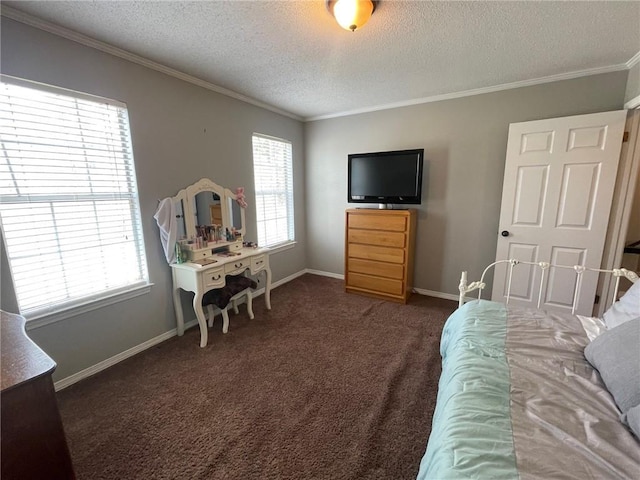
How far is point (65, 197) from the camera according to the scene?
1861 mm

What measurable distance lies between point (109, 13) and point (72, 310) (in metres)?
1.94

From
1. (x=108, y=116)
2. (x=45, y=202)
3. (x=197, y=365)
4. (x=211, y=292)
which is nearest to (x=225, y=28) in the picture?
(x=108, y=116)

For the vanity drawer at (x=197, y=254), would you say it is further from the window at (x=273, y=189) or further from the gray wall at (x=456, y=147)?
the gray wall at (x=456, y=147)

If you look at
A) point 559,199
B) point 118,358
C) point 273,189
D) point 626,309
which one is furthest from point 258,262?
point 559,199

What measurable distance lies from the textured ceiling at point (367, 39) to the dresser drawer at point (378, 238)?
5.23 feet

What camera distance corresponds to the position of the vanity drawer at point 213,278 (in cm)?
237

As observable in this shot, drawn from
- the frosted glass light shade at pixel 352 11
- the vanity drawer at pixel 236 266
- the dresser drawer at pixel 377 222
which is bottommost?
the vanity drawer at pixel 236 266

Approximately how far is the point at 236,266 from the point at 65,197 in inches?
53.5

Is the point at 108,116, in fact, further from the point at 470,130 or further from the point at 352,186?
the point at 470,130

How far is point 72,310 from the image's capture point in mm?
1917

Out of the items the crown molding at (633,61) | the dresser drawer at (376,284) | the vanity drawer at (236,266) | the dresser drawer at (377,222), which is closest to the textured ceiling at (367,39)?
the crown molding at (633,61)

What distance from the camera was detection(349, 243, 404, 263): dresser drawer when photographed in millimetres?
3221

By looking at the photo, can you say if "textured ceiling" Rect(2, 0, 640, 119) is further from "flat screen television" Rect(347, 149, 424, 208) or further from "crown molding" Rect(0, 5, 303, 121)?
"flat screen television" Rect(347, 149, 424, 208)

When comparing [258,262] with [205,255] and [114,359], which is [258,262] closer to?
[205,255]
